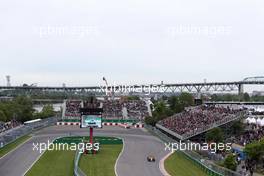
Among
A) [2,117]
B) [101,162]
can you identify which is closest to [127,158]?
[101,162]

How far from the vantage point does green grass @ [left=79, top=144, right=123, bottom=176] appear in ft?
126

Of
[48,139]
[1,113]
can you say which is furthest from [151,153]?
[1,113]

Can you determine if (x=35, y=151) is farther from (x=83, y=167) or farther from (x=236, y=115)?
(x=236, y=115)

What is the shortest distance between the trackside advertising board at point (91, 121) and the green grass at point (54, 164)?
3588mm

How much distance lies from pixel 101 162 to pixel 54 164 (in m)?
4.47

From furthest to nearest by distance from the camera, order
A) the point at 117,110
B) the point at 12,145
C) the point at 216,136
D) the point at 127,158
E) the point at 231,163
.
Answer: the point at 117,110 < the point at 12,145 < the point at 216,136 < the point at 127,158 < the point at 231,163

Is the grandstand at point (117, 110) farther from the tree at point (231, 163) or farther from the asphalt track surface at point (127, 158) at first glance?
the tree at point (231, 163)

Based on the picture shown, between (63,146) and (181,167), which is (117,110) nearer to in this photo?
(63,146)

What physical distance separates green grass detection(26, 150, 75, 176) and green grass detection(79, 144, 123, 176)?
51.4 inches

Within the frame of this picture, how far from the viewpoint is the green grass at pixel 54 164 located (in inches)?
1500

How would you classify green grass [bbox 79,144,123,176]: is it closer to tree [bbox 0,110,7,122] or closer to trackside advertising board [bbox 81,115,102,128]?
trackside advertising board [bbox 81,115,102,128]

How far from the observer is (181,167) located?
41.4 m

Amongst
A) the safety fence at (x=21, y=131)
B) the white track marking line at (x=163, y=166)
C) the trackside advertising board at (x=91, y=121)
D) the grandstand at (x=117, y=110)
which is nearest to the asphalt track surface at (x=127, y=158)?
the white track marking line at (x=163, y=166)

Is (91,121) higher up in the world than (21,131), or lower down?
higher up
